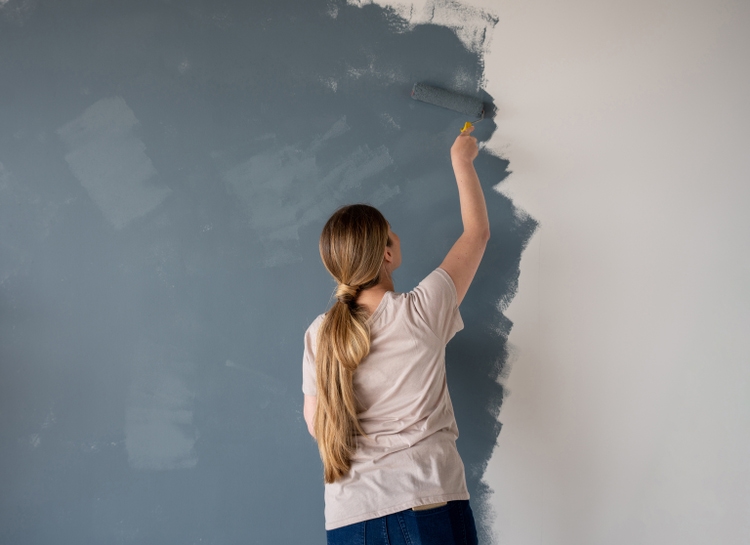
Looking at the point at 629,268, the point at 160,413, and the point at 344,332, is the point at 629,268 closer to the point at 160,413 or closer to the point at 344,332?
the point at 344,332

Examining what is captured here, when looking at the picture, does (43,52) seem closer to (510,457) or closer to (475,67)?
(475,67)

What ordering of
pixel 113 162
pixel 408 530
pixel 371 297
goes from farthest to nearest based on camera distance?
pixel 113 162 → pixel 371 297 → pixel 408 530

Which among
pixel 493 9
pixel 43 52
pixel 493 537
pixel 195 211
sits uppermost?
pixel 493 9

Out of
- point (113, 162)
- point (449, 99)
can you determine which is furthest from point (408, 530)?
point (113, 162)

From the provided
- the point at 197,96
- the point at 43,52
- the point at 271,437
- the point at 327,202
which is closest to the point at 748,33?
the point at 327,202

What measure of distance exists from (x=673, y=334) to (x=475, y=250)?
60 cm

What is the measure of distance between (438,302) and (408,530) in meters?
0.44

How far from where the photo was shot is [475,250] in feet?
4.03

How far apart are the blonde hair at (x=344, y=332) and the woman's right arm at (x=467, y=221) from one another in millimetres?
188

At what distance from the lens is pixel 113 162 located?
1.38 meters

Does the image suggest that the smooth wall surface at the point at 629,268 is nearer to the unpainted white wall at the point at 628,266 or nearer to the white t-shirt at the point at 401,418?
the unpainted white wall at the point at 628,266

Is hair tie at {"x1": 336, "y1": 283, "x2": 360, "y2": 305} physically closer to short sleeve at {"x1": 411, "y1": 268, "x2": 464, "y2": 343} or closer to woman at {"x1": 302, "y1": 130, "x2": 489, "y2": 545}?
woman at {"x1": 302, "y1": 130, "x2": 489, "y2": 545}

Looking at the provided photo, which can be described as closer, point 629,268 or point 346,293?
point 346,293

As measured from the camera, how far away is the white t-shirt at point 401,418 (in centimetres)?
103
